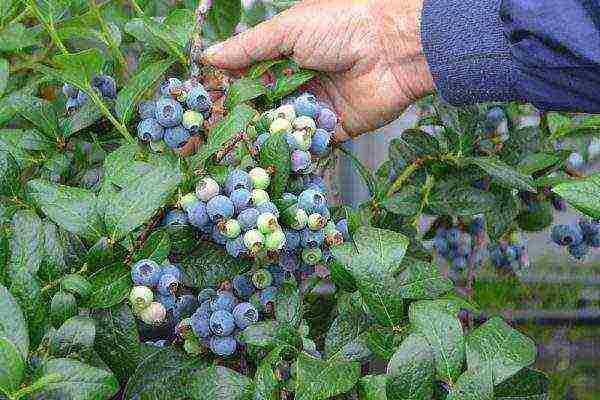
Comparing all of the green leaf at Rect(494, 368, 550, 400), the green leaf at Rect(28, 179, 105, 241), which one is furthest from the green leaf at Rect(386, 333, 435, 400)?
the green leaf at Rect(28, 179, 105, 241)

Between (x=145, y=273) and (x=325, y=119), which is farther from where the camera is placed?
(x=325, y=119)

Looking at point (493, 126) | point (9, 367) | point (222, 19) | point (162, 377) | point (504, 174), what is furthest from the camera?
point (493, 126)

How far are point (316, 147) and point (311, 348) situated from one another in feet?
0.73

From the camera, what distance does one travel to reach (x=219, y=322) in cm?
86

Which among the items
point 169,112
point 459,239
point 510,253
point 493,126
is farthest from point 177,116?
point 510,253

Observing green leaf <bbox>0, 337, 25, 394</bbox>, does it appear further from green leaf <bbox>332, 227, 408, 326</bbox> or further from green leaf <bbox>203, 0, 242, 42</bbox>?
green leaf <bbox>203, 0, 242, 42</bbox>

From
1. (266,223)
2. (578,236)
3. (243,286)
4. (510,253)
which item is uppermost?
(266,223)

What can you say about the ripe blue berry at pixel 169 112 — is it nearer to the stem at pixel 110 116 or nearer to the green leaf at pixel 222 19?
the stem at pixel 110 116

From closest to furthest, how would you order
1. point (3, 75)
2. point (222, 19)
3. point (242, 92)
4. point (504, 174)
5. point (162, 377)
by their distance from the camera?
1. point (162, 377)
2. point (242, 92)
3. point (3, 75)
4. point (504, 174)
5. point (222, 19)

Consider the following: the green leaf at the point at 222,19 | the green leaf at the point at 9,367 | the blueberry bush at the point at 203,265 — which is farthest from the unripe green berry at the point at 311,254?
the green leaf at the point at 222,19

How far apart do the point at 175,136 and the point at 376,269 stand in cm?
27

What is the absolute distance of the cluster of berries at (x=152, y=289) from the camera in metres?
0.81

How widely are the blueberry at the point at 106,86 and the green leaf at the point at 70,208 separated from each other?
276 millimetres

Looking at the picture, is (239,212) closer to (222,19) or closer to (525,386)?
(525,386)
